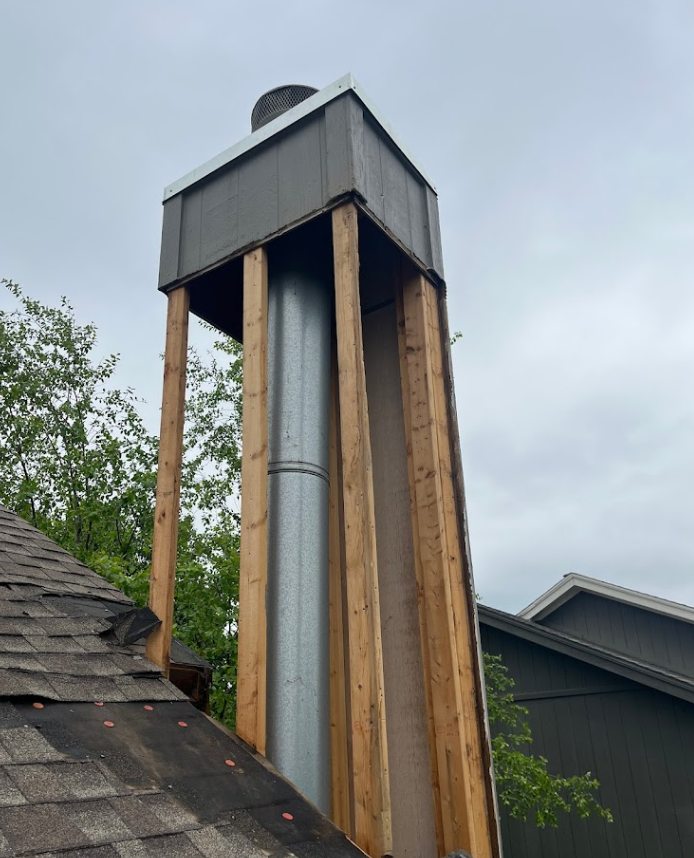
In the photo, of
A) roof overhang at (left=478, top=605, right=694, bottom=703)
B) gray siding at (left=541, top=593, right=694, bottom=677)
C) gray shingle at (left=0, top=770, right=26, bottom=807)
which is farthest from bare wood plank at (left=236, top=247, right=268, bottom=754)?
gray siding at (left=541, top=593, right=694, bottom=677)

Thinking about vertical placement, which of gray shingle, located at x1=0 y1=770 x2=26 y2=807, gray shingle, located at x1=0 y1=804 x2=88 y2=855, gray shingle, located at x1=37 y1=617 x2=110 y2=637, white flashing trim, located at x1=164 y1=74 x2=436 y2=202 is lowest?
gray shingle, located at x1=0 y1=804 x2=88 y2=855

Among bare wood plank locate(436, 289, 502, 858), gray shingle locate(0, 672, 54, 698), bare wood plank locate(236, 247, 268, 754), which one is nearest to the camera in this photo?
gray shingle locate(0, 672, 54, 698)

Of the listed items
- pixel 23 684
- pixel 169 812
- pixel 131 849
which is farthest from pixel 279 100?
pixel 131 849

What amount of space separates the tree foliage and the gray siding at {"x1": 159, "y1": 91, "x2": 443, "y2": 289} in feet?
16.6

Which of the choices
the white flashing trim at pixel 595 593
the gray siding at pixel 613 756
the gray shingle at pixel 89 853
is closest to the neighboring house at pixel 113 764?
the gray shingle at pixel 89 853

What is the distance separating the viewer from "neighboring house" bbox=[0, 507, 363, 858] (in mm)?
1721

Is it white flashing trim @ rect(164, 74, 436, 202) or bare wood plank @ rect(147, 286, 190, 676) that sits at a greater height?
white flashing trim @ rect(164, 74, 436, 202)

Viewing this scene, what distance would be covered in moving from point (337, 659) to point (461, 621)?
26.9 inches

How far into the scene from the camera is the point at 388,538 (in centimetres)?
342

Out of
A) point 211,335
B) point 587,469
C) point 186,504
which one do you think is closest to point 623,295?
point 211,335

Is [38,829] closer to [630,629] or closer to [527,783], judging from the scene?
[527,783]

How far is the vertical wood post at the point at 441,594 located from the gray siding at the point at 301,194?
396 mm

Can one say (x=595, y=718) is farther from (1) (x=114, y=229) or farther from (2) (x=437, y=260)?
(1) (x=114, y=229)

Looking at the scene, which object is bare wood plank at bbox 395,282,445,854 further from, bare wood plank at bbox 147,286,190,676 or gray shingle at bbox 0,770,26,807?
gray shingle at bbox 0,770,26,807
